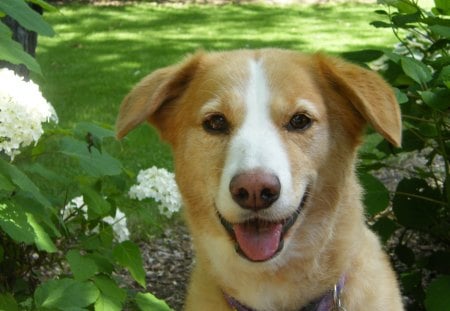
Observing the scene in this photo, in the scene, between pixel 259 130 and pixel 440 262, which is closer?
pixel 259 130

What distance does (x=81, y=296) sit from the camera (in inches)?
120

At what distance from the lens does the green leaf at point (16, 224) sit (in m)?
2.83

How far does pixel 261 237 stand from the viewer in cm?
305

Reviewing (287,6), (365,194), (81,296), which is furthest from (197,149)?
(287,6)

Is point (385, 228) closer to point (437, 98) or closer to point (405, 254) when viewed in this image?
point (405, 254)

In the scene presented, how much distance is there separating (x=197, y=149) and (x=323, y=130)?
52 centimetres

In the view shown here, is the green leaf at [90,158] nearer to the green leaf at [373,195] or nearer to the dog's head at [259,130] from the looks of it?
the dog's head at [259,130]

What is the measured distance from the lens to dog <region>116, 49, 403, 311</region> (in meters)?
3.05

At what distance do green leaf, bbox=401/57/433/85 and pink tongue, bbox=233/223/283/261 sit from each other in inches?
37.8

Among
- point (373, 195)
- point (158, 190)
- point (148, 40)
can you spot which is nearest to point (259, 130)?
point (158, 190)

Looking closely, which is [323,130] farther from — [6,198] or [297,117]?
[6,198]

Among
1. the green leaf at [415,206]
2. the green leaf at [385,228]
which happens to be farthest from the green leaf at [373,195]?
the green leaf at [385,228]

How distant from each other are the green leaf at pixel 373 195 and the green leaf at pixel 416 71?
729 millimetres

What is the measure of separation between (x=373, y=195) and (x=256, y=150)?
1395 mm
